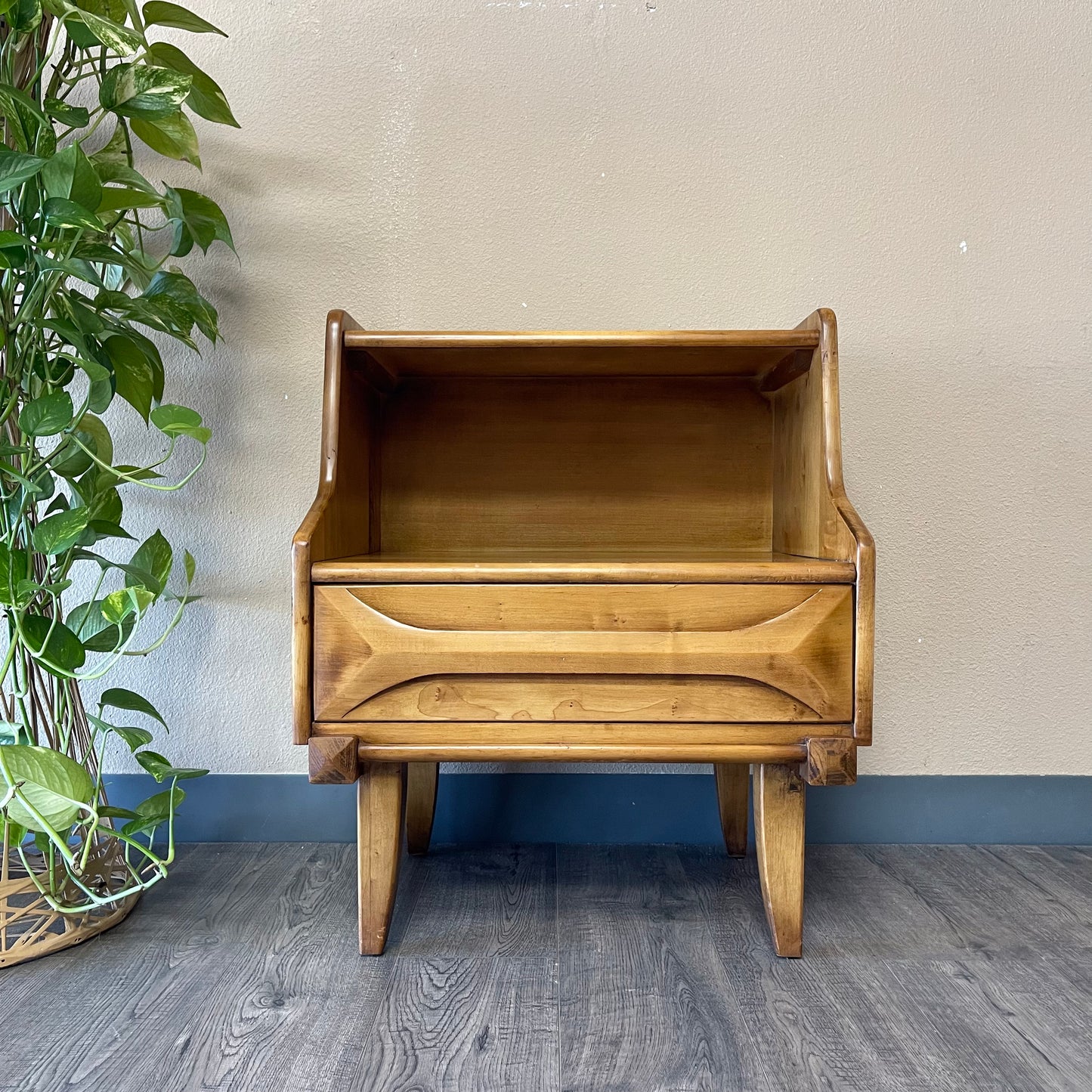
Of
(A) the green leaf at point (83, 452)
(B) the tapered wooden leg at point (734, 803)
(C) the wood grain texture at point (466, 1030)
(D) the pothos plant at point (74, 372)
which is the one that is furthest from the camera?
(B) the tapered wooden leg at point (734, 803)

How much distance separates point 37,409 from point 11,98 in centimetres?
34

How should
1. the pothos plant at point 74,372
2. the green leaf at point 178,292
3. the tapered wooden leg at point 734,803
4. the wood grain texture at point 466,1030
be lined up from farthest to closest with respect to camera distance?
the tapered wooden leg at point 734,803 → the green leaf at point 178,292 → the pothos plant at point 74,372 → the wood grain texture at point 466,1030

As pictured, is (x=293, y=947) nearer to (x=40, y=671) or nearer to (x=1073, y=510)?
(x=40, y=671)

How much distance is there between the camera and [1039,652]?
4.64 feet

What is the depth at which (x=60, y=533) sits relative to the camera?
0.92 metres

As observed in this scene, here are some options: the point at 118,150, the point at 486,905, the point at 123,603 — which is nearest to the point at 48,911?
the point at 123,603

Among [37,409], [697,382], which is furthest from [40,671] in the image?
[697,382]

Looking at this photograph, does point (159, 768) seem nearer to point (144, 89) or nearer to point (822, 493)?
point (144, 89)

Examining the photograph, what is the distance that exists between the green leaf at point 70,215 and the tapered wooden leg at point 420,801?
35.3 inches

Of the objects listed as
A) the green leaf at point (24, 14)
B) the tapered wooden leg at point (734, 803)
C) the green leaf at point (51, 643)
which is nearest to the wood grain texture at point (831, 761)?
the tapered wooden leg at point (734, 803)

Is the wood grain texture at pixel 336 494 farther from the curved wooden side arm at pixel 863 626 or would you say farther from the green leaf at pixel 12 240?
the curved wooden side arm at pixel 863 626

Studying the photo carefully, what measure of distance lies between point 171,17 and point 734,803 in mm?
1396

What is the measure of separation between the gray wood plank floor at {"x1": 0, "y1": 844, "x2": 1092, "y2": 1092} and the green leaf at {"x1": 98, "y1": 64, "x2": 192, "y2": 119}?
1.05 metres

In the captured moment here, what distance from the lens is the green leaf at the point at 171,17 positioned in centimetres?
104
